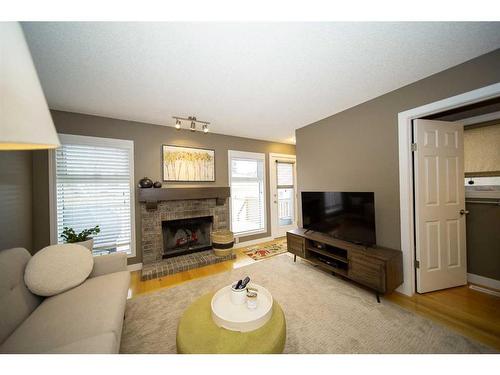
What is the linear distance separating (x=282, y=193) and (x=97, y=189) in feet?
12.0

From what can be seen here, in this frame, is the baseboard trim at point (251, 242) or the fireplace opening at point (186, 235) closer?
the fireplace opening at point (186, 235)

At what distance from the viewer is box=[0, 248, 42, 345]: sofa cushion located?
41.7 inches

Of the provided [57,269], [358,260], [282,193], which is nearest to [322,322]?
[358,260]

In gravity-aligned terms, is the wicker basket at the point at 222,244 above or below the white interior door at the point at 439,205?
below

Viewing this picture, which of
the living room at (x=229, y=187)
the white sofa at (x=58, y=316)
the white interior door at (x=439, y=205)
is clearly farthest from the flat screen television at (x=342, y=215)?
the white sofa at (x=58, y=316)

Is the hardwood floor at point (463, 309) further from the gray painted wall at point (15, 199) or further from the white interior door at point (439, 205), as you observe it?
the gray painted wall at point (15, 199)

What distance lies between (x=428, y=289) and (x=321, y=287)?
3.87ft

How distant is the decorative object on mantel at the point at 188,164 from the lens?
3.07 m

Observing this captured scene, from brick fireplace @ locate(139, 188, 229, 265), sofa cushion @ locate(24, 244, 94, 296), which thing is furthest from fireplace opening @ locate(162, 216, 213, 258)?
sofa cushion @ locate(24, 244, 94, 296)

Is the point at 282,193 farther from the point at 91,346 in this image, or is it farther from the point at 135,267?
the point at 91,346

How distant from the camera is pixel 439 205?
2029mm

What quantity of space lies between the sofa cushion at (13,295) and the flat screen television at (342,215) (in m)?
2.98
